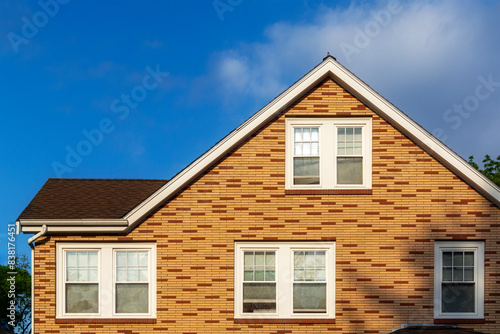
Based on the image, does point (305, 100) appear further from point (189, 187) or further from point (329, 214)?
point (189, 187)

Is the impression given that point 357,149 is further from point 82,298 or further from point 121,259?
point 82,298

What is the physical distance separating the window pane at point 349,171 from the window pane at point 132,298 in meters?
5.80

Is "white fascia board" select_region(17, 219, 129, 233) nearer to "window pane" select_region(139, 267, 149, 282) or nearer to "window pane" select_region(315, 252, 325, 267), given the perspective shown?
"window pane" select_region(139, 267, 149, 282)

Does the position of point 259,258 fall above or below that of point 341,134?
below

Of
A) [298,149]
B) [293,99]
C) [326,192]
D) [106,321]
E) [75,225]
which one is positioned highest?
[293,99]

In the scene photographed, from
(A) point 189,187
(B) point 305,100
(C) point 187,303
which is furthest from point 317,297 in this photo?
(B) point 305,100

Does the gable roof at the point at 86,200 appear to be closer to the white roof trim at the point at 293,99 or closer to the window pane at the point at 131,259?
the window pane at the point at 131,259

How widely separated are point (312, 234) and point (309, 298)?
164cm

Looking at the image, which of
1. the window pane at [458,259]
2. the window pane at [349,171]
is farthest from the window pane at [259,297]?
the window pane at [458,259]

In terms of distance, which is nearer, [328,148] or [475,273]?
[475,273]

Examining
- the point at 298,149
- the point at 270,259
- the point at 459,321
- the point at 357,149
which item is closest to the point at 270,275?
the point at 270,259

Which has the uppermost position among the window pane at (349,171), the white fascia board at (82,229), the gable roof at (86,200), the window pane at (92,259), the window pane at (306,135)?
the window pane at (306,135)

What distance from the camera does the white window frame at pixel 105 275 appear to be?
11.2 metres

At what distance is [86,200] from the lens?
1273 centimetres
